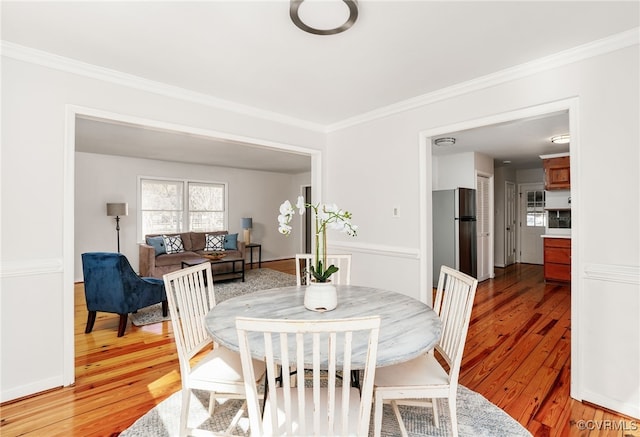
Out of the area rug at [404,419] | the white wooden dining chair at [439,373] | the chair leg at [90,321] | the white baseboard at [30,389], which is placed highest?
the white wooden dining chair at [439,373]

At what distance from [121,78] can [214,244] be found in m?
4.49

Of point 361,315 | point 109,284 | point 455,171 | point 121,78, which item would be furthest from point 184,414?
point 455,171

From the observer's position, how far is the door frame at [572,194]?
219 cm

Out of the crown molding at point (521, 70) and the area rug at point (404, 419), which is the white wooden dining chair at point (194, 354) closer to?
the area rug at point (404, 419)

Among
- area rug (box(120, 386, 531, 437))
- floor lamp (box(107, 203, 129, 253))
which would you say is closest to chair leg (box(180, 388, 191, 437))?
area rug (box(120, 386, 531, 437))

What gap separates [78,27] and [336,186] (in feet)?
8.87

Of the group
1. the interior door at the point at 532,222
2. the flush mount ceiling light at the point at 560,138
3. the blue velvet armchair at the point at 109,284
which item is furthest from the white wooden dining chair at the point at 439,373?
the interior door at the point at 532,222

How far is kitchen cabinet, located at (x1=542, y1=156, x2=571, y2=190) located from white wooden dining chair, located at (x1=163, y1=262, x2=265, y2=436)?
6.04m

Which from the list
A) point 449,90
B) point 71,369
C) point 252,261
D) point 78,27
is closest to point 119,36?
point 78,27

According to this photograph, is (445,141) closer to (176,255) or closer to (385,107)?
(385,107)

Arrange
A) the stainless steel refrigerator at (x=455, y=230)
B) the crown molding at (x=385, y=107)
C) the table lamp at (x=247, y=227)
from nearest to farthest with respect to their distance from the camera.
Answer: the crown molding at (x=385, y=107) < the stainless steel refrigerator at (x=455, y=230) < the table lamp at (x=247, y=227)

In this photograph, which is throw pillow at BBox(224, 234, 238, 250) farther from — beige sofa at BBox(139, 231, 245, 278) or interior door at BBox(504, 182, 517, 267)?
interior door at BBox(504, 182, 517, 267)

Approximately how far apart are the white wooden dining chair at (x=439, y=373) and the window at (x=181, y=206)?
6194mm

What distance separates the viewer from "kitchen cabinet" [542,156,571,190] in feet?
18.4
